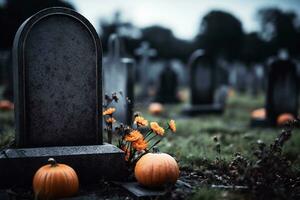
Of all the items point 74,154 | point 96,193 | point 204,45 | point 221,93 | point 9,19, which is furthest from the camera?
point 204,45

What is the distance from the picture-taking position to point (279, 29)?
4991cm

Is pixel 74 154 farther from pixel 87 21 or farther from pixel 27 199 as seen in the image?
pixel 87 21

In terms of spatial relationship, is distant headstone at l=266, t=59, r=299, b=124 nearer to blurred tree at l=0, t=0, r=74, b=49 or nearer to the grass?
the grass

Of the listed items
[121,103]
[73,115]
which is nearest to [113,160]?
[73,115]

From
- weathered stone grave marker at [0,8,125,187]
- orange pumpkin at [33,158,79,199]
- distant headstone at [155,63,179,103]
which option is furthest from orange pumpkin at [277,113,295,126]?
distant headstone at [155,63,179,103]

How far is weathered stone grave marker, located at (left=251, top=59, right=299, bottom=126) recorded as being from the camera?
31.4 ft

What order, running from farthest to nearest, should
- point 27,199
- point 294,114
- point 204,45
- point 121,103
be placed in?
1. point 204,45
2. point 294,114
3. point 121,103
4. point 27,199

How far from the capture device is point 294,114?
387 inches

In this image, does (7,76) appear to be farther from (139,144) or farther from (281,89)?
(139,144)

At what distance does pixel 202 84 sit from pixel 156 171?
9.23 m

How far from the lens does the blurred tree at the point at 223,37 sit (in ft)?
144

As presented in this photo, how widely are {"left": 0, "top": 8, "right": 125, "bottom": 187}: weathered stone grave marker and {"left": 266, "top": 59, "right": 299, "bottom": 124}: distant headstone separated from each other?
6.54 metres

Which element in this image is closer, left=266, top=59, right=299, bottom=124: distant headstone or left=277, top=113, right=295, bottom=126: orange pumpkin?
left=277, top=113, right=295, bottom=126: orange pumpkin

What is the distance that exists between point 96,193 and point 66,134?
0.83 metres
